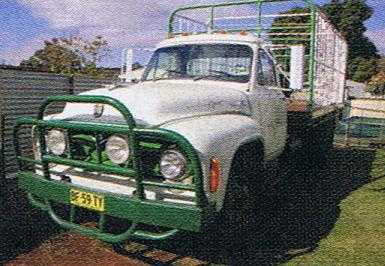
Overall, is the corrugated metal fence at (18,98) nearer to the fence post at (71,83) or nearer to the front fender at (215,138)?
the fence post at (71,83)

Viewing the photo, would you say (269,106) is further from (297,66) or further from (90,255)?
(90,255)

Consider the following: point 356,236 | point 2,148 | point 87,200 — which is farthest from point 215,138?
point 2,148

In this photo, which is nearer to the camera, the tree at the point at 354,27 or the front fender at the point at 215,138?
the front fender at the point at 215,138

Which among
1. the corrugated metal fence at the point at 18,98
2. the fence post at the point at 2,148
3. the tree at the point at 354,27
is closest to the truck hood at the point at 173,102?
the fence post at the point at 2,148

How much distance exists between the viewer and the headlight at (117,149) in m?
3.86

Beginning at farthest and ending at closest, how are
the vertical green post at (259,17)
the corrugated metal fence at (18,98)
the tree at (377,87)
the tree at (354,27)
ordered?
1. the tree at (354,27)
2. the tree at (377,87)
3. the vertical green post at (259,17)
4. the corrugated metal fence at (18,98)

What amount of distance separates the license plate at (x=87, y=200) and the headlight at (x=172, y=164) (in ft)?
1.98

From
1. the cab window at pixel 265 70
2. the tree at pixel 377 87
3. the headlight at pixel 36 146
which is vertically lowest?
the tree at pixel 377 87

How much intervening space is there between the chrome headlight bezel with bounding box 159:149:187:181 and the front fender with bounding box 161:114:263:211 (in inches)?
5.9

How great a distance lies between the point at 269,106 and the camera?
228 inches

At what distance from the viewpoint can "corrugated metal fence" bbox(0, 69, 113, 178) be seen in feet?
23.7

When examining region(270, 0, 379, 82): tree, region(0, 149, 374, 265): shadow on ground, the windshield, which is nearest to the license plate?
region(0, 149, 374, 265): shadow on ground

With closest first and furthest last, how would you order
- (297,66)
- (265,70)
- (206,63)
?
(297,66) < (206,63) < (265,70)

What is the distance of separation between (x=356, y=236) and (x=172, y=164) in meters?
3.00
